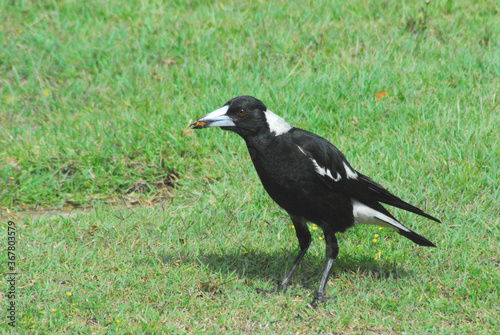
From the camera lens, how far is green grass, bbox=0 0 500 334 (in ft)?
10.8

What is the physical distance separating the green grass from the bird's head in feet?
2.84

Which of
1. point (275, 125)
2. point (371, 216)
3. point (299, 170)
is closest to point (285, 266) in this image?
point (371, 216)

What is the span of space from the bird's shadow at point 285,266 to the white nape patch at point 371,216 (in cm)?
29

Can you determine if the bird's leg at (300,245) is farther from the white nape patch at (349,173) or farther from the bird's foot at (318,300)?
the white nape patch at (349,173)

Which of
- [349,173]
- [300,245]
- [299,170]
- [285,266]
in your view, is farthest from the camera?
[285,266]

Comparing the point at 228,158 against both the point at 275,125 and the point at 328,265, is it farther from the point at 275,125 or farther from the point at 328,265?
the point at 328,265

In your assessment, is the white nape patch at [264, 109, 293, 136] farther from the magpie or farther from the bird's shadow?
the bird's shadow

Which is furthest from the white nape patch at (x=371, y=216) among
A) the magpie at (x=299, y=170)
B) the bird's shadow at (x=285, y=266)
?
the bird's shadow at (x=285, y=266)

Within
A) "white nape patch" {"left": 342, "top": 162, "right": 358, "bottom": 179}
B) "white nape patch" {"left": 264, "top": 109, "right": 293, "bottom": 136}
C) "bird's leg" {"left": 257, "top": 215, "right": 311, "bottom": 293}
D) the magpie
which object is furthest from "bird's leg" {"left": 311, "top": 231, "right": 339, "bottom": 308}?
"white nape patch" {"left": 264, "top": 109, "right": 293, "bottom": 136}

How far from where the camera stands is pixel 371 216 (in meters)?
3.43

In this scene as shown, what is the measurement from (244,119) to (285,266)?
1002 millimetres

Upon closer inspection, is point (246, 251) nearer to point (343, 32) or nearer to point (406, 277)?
point (406, 277)

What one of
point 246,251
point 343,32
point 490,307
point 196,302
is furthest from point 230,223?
point 343,32

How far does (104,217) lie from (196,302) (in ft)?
3.87
